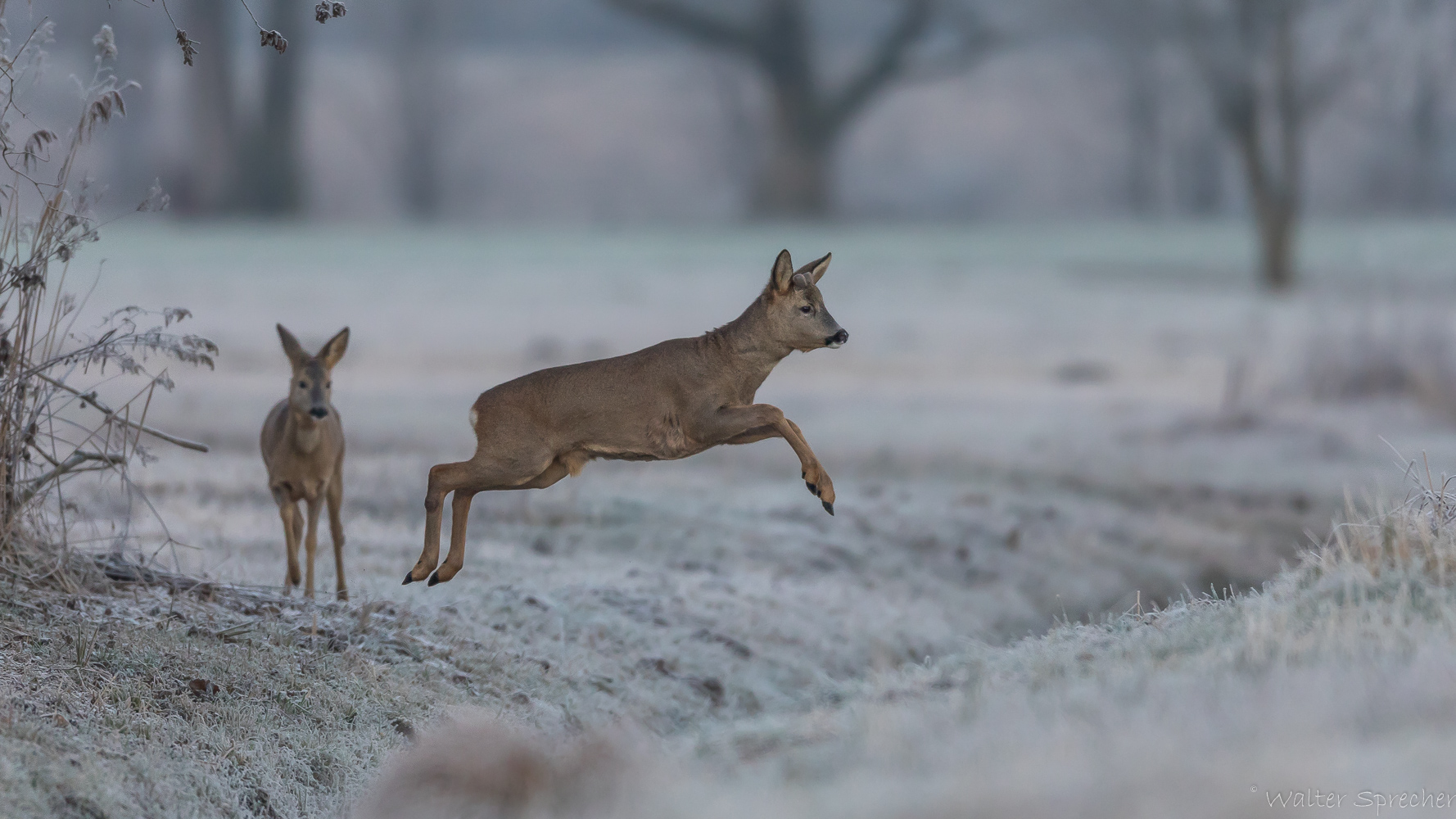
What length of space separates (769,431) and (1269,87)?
19.0 meters

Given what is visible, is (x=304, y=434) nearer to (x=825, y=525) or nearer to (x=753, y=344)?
(x=753, y=344)

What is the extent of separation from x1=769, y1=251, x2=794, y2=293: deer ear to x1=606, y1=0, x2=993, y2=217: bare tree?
1778 cm

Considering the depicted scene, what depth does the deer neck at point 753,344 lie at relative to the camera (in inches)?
235

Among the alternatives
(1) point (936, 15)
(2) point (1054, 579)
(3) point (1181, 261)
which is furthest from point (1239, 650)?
(3) point (1181, 261)

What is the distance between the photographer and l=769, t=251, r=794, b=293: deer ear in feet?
19.4

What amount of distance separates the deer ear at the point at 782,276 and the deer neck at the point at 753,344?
80mm

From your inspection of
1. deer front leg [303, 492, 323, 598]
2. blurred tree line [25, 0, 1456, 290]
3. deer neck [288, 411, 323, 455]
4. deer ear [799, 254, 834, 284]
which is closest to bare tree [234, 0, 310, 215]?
blurred tree line [25, 0, 1456, 290]

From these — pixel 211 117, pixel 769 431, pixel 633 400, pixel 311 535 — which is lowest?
pixel 311 535

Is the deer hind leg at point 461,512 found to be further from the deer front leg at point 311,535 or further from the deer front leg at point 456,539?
the deer front leg at point 311,535

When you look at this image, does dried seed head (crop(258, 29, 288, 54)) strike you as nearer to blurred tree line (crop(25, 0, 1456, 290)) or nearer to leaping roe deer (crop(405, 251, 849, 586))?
leaping roe deer (crop(405, 251, 849, 586))

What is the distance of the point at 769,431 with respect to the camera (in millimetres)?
5648

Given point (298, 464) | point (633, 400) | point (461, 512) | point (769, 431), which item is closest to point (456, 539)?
point (461, 512)

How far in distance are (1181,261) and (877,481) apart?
42.4 ft

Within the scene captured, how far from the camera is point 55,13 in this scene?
2269 centimetres
